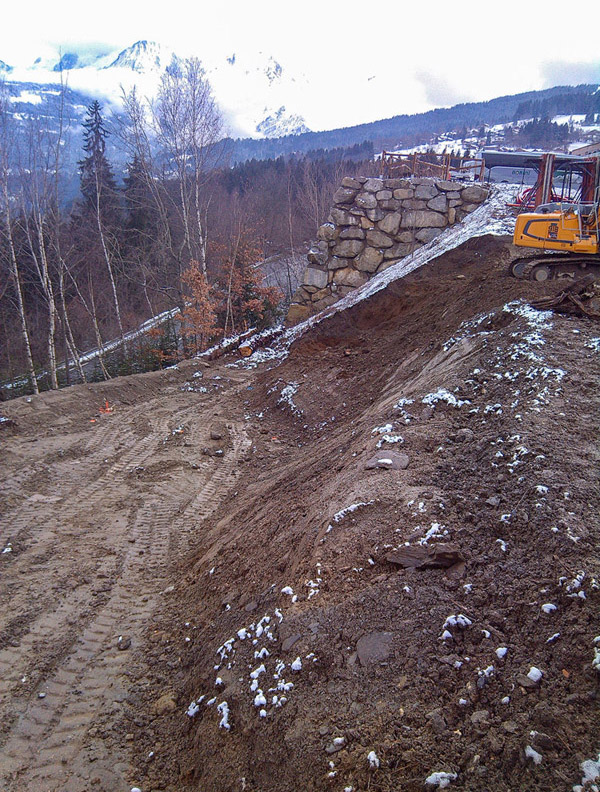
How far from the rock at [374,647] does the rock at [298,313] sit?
15.8 meters

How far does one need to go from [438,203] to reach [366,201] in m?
2.42

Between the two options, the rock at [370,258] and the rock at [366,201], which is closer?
the rock at [366,201]

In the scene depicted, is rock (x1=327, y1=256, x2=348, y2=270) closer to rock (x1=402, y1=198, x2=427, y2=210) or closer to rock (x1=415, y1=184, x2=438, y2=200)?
rock (x1=402, y1=198, x2=427, y2=210)

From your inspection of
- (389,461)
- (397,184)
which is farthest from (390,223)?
(389,461)

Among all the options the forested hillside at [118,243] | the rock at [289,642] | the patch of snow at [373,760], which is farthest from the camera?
the forested hillside at [118,243]

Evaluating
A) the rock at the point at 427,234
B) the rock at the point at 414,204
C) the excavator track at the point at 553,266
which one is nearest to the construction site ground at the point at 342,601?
the excavator track at the point at 553,266

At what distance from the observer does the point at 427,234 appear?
16734 millimetres

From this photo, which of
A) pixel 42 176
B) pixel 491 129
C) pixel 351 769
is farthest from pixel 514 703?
pixel 491 129

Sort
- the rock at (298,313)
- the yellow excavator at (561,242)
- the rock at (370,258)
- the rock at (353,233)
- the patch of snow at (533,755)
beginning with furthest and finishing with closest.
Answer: the rock at (298,313) → the rock at (370,258) → the rock at (353,233) → the yellow excavator at (561,242) → the patch of snow at (533,755)

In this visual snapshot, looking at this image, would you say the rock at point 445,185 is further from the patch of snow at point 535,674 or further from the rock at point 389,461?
the patch of snow at point 535,674

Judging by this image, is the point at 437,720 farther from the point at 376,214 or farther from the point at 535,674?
the point at 376,214

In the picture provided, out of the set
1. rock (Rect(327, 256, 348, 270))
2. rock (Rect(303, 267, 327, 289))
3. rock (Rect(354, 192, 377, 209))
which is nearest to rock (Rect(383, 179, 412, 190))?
rock (Rect(354, 192, 377, 209))

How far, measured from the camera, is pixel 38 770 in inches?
126

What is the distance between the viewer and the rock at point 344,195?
17.1m
